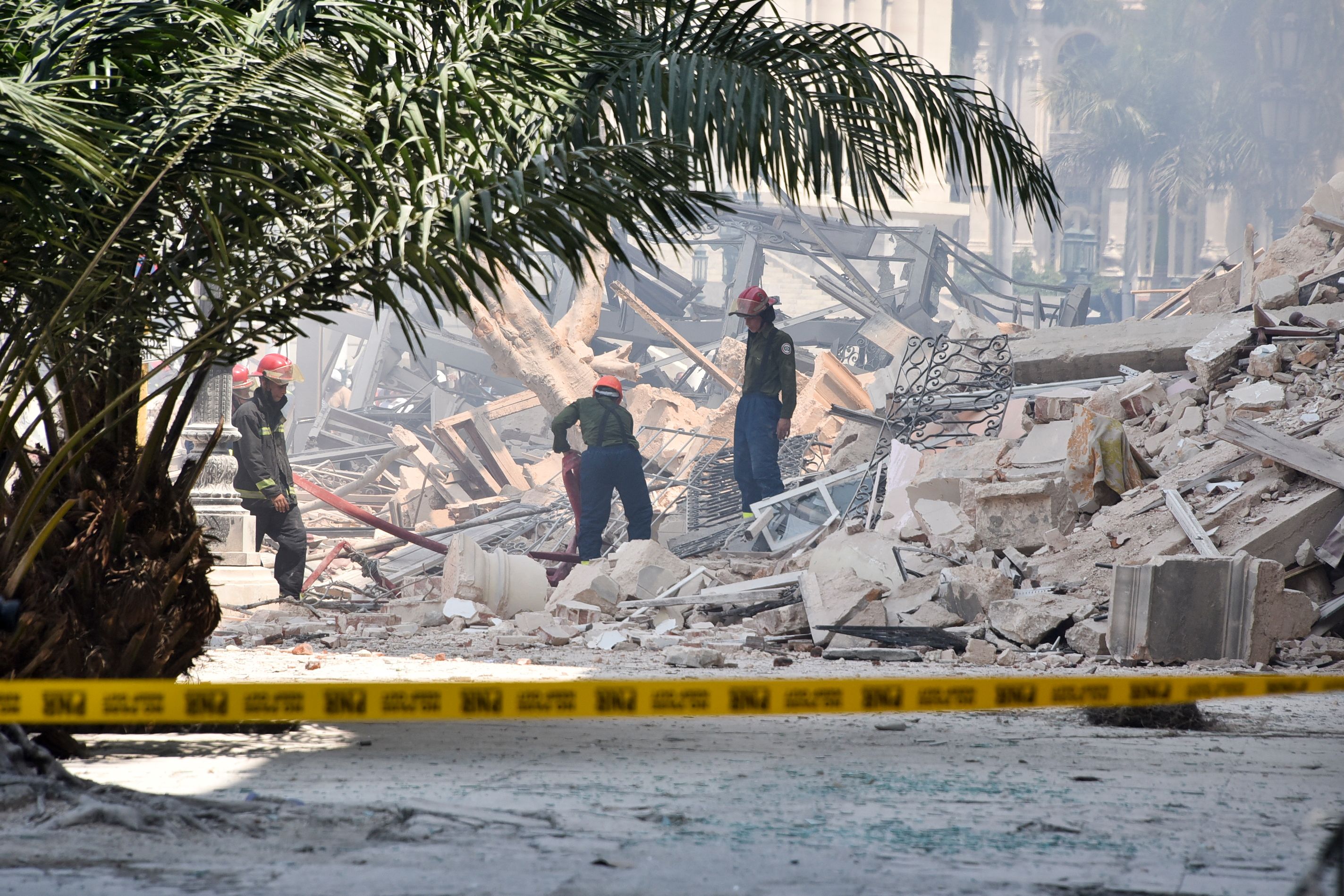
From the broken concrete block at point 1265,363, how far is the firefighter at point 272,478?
7.84m

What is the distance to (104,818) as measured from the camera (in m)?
3.01

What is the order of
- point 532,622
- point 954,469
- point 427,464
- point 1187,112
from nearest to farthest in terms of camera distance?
point 532,622
point 954,469
point 427,464
point 1187,112

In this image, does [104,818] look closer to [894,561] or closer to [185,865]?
[185,865]

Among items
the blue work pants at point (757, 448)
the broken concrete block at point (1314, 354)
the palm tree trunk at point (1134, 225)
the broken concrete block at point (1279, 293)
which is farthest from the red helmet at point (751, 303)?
the palm tree trunk at point (1134, 225)

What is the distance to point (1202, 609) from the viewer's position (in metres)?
6.77

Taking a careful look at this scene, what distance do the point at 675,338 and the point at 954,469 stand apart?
9.70 meters

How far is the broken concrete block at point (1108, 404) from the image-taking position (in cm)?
1081

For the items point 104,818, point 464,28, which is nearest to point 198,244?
point 464,28

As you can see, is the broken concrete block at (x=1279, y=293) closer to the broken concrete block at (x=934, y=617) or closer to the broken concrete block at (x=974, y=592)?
the broken concrete block at (x=974, y=592)

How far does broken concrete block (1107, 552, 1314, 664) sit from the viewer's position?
22.1 ft

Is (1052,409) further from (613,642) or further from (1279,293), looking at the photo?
(613,642)

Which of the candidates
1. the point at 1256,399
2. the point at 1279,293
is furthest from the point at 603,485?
the point at 1279,293

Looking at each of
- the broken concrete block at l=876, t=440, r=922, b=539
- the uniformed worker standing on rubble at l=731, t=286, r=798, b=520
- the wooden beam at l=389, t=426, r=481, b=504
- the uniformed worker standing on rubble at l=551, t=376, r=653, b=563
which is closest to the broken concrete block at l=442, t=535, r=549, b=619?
the uniformed worker standing on rubble at l=551, t=376, r=653, b=563

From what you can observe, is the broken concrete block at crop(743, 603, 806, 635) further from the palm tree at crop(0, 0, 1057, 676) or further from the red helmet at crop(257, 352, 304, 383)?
the red helmet at crop(257, 352, 304, 383)
